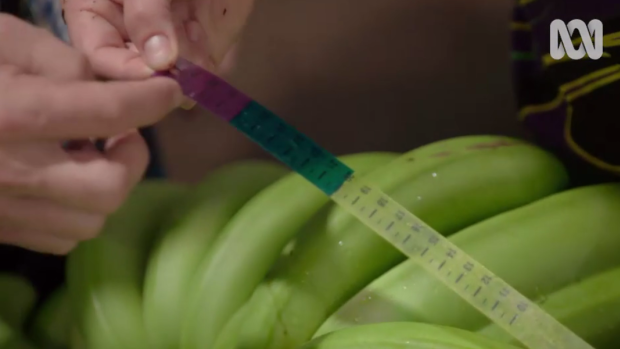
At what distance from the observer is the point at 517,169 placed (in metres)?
0.43

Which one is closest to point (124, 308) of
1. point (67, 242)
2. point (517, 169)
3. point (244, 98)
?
point (67, 242)

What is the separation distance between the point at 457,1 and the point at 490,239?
1.37 ft

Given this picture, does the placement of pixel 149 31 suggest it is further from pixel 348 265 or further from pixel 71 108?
pixel 348 265

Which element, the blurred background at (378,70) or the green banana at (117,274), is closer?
the green banana at (117,274)

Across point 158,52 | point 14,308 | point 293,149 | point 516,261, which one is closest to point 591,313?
point 516,261

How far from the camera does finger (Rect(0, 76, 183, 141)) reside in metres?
0.32

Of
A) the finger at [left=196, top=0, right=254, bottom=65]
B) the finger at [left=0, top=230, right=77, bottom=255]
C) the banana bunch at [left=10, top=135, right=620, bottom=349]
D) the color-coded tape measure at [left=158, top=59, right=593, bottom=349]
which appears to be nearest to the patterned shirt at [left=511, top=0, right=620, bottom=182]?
the banana bunch at [left=10, top=135, right=620, bottom=349]

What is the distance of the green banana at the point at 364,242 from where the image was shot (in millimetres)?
384

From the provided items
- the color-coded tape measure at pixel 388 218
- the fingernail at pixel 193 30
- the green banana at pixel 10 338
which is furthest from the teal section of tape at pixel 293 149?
the green banana at pixel 10 338

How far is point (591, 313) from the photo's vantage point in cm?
37

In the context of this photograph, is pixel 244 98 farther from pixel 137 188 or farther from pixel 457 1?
pixel 457 1

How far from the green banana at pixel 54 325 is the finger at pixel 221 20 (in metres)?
0.23

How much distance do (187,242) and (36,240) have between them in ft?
0.32

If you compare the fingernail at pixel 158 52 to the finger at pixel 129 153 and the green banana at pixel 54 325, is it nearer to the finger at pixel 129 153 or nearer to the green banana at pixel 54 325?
the finger at pixel 129 153
